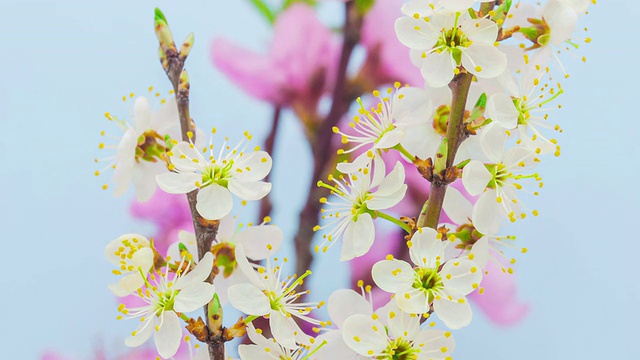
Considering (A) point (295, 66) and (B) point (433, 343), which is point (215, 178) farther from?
(A) point (295, 66)

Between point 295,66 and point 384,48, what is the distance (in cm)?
8

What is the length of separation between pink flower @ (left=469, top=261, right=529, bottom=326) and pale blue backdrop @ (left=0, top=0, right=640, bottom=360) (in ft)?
0.37

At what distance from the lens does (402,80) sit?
0.67 metres

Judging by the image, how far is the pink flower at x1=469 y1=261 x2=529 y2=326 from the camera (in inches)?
27.0

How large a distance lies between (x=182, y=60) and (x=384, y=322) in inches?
6.4

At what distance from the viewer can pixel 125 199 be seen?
0.83m

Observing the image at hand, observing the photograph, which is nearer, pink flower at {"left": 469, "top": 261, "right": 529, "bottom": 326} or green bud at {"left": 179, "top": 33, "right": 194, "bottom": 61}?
green bud at {"left": 179, "top": 33, "right": 194, "bottom": 61}

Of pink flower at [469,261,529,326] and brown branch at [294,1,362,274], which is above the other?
brown branch at [294,1,362,274]

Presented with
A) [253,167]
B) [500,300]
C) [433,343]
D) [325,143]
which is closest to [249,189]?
[253,167]

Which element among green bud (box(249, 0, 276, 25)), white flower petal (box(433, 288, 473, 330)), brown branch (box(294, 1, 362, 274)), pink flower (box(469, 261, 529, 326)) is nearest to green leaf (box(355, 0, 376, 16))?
brown branch (box(294, 1, 362, 274))

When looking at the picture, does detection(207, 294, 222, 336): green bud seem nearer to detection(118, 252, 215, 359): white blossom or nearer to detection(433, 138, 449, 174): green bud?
detection(118, 252, 215, 359): white blossom

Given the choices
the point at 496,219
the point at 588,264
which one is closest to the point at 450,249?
the point at 496,219

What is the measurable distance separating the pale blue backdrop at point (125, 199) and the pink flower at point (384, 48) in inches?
7.0

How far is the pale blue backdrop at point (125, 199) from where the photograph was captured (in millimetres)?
837
